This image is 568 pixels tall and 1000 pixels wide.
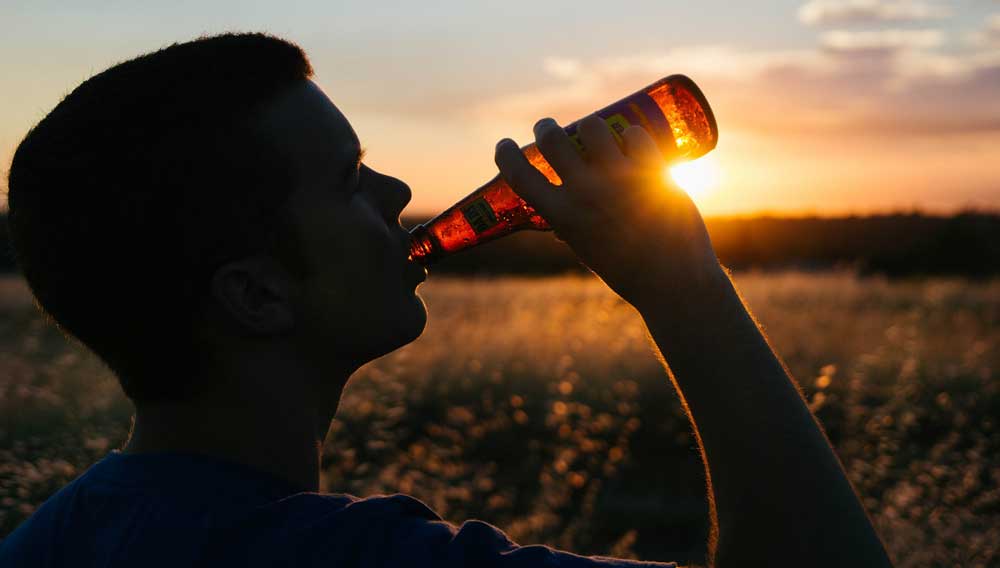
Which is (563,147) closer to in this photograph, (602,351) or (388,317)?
(388,317)

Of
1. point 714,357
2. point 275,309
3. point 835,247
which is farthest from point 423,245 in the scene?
point 835,247

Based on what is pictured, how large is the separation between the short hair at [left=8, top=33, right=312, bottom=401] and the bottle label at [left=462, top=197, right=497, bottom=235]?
668 mm

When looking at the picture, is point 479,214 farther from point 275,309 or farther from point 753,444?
point 753,444

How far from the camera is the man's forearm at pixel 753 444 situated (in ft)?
3.03

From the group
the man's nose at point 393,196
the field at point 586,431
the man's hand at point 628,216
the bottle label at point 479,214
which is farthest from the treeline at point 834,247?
the man's hand at point 628,216

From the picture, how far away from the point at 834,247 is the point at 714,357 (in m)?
37.1

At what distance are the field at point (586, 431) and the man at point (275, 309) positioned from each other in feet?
9.10

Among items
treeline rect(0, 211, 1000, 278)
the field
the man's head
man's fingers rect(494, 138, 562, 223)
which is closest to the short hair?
the man's head

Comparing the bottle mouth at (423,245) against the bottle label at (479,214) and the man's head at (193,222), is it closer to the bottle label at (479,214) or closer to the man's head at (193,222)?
the bottle label at (479,214)

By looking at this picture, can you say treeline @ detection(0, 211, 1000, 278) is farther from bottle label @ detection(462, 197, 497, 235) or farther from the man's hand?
the man's hand

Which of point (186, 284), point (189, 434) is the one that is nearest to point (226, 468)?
point (189, 434)

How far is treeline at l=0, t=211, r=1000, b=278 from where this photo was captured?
2841cm

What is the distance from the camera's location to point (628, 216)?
1018 millimetres

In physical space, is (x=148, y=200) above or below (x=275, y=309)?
above
